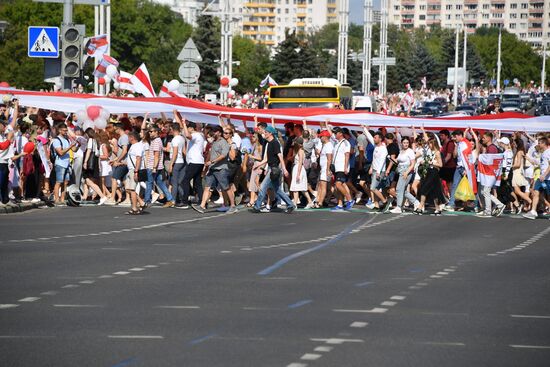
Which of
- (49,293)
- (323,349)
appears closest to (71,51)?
(49,293)

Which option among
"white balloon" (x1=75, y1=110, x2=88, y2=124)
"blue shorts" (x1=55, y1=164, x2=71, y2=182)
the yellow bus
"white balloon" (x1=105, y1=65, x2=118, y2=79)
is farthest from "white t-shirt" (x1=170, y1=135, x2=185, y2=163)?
the yellow bus

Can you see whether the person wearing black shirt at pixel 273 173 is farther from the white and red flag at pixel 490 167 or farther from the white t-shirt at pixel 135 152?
the white and red flag at pixel 490 167

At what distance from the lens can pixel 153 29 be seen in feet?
451

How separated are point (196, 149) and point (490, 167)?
238 inches

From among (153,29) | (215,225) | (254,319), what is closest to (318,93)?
(215,225)

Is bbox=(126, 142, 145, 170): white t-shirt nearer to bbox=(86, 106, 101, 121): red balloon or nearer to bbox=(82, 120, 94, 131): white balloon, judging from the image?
bbox=(86, 106, 101, 121): red balloon

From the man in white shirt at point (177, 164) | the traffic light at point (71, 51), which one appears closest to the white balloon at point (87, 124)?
the traffic light at point (71, 51)

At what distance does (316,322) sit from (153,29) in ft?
417

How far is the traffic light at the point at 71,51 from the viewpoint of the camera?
28.7 m

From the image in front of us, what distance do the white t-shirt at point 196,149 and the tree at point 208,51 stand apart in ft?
277

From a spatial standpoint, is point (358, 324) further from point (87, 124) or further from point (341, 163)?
point (87, 124)

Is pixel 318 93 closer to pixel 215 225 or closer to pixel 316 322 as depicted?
pixel 215 225

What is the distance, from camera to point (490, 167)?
2873cm

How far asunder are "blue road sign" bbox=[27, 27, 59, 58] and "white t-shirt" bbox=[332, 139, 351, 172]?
6.38 metres
